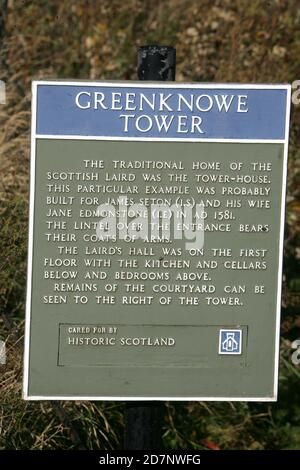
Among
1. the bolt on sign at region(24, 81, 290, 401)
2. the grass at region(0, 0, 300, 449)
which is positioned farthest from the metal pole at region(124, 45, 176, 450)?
the grass at region(0, 0, 300, 449)

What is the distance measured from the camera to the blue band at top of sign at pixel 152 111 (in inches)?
201

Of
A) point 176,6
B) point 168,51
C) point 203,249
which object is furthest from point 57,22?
point 203,249

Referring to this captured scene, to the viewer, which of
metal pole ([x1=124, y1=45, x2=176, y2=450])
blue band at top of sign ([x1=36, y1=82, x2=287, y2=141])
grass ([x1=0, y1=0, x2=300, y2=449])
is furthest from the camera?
grass ([x1=0, y1=0, x2=300, y2=449])

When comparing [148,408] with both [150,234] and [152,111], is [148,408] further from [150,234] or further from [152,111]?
[152,111]

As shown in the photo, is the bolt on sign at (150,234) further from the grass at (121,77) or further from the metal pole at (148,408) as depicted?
the grass at (121,77)

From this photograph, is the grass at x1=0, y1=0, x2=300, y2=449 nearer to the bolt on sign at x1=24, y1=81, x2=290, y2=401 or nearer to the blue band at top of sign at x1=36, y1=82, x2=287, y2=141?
the bolt on sign at x1=24, y1=81, x2=290, y2=401

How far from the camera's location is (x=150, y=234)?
16.9 feet

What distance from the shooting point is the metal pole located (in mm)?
5297

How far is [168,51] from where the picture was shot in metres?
5.32

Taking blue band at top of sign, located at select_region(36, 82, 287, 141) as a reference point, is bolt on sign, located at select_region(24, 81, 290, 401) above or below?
below

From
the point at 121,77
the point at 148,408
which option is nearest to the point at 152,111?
the point at 148,408

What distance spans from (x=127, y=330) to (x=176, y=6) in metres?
4.89

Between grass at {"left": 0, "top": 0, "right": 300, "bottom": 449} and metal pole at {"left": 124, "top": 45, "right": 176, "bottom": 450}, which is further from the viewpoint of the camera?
grass at {"left": 0, "top": 0, "right": 300, "bottom": 449}

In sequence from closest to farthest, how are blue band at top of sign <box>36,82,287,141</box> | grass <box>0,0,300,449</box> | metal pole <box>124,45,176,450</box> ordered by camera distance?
blue band at top of sign <box>36,82,287,141</box>
metal pole <box>124,45,176,450</box>
grass <box>0,0,300,449</box>
